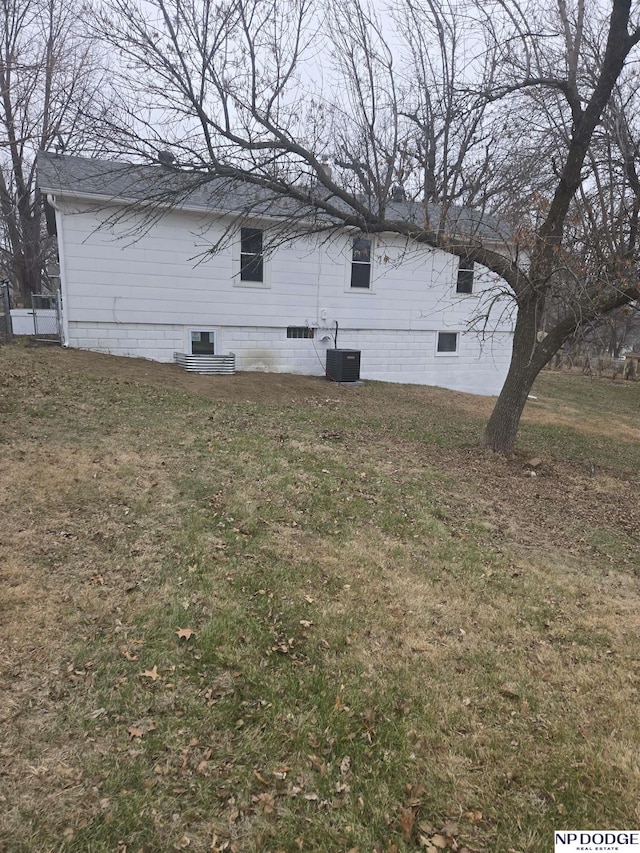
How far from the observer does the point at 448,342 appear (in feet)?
51.0

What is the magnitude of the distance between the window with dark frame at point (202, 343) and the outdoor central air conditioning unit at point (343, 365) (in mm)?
2924

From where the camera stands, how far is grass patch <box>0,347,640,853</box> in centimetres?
209

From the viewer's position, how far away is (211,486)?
5152mm

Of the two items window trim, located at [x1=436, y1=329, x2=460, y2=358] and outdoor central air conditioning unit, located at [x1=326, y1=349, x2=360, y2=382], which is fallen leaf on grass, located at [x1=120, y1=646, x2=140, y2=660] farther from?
window trim, located at [x1=436, y1=329, x2=460, y2=358]

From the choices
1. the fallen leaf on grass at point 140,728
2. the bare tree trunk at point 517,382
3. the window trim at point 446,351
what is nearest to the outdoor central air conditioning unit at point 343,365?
the window trim at point 446,351

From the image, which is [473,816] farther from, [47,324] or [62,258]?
[47,324]

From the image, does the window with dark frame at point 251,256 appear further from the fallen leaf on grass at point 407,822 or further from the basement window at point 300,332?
the fallen leaf on grass at point 407,822

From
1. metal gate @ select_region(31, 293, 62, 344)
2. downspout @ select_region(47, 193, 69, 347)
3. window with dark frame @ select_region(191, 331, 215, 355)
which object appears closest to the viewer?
downspout @ select_region(47, 193, 69, 347)

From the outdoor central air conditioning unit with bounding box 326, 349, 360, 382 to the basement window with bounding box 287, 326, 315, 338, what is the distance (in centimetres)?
77

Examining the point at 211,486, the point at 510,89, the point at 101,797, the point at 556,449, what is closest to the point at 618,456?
the point at 556,449

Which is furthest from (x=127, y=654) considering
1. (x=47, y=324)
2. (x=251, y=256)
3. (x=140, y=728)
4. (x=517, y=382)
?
(x=47, y=324)

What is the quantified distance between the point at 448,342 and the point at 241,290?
21.6 feet

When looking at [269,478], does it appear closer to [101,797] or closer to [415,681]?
[415,681]

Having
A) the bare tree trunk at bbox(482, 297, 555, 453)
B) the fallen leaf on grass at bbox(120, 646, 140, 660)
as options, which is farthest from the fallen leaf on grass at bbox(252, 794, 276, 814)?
the bare tree trunk at bbox(482, 297, 555, 453)
